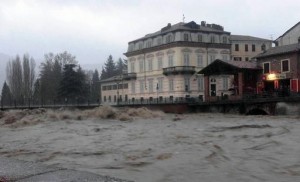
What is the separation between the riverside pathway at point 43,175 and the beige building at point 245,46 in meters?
86.2

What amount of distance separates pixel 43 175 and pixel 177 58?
74043 millimetres

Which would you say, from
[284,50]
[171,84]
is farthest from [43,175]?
[171,84]

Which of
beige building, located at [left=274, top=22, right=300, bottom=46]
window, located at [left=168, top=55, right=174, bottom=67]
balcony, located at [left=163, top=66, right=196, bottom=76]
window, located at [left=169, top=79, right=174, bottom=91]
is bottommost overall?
window, located at [left=169, top=79, right=174, bottom=91]

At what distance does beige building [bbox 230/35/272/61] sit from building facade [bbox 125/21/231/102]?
16.5 feet

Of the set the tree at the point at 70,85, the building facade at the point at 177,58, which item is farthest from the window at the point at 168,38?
the tree at the point at 70,85

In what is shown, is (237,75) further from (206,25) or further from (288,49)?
(206,25)

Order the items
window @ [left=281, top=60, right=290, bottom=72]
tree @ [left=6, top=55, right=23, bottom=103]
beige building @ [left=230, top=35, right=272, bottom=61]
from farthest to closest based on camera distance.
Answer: tree @ [left=6, top=55, right=23, bottom=103] < beige building @ [left=230, top=35, right=272, bottom=61] < window @ [left=281, top=60, right=290, bottom=72]

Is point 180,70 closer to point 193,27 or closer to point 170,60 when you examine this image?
point 170,60

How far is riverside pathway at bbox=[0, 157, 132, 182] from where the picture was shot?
8180mm

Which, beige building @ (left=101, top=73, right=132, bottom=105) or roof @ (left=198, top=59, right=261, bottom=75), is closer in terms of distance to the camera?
roof @ (left=198, top=59, right=261, bottom=75)

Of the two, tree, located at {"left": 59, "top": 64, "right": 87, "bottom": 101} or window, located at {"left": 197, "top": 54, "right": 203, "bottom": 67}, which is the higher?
window, located at {"left": 197, "top": 54, "right": 203, "bottom": 67}

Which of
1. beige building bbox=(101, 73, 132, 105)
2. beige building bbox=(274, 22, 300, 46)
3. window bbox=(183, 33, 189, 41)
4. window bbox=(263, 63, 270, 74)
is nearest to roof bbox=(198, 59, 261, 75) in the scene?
window bbox=(263, 63, 270, 74)

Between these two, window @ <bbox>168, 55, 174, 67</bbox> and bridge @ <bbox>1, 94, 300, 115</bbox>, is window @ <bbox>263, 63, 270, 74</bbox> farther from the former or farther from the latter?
window @ <bbox>168, 55, 174, 67</bbox>

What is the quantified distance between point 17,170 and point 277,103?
1787 inches
